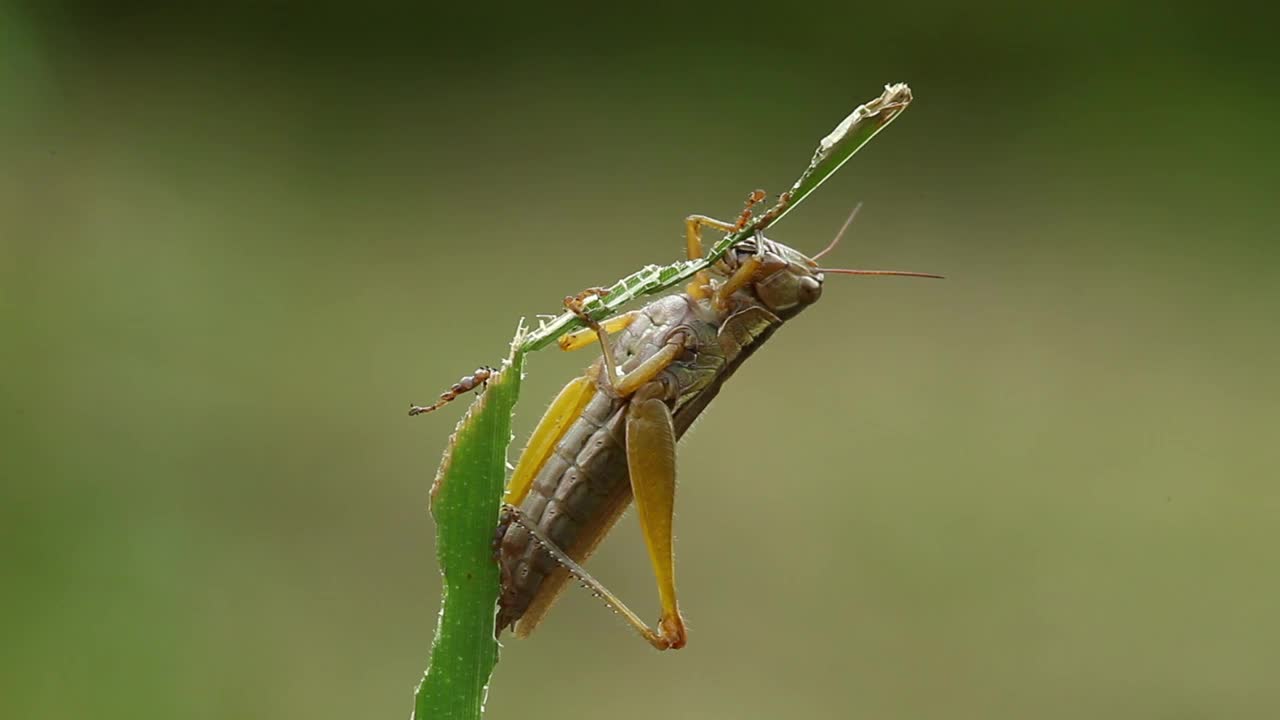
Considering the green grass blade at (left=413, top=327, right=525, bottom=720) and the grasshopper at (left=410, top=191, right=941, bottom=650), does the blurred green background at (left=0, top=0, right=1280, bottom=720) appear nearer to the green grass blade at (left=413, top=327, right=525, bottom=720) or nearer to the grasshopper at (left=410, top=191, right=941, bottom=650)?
the grasshopper at (left=410, top=191, right=941, bottom=650)

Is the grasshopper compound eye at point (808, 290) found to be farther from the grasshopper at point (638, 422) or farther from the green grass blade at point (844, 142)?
the green grass blade at point (844, 142)

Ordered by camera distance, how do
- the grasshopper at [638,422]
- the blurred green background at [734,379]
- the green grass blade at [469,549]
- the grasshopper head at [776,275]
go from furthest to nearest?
1. the blurred green background at [734,379]
2. the grasshopper head at [776,275]
3. the grasshopper at [638,422]
4. the green grass blade at [469,549]

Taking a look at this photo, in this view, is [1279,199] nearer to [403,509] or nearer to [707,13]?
[707,13]

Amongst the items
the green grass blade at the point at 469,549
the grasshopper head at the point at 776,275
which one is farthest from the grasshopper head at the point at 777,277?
the green grass blade at the point at 469,549

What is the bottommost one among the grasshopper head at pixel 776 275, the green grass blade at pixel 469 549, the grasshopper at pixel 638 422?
the green grass blade at pixel 469 549

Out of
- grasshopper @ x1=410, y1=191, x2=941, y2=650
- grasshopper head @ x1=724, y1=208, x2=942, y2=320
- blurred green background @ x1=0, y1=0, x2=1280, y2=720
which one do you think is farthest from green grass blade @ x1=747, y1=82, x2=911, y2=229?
blurred green background @ x1=0, y1=0, x2=1280, y2=720

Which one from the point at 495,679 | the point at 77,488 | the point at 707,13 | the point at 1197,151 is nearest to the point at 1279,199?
the point at 1197,151

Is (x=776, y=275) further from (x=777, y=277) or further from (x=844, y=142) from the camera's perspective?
(x=844, y=142)
